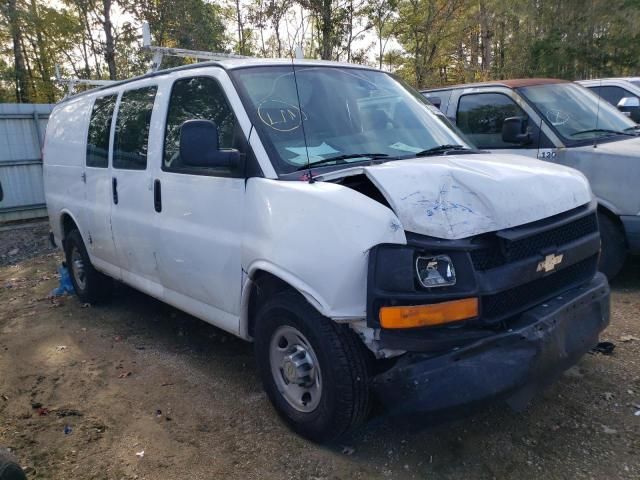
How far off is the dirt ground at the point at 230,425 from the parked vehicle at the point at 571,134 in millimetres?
738

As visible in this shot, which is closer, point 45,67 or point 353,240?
point 353,240

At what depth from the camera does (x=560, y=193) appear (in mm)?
2902

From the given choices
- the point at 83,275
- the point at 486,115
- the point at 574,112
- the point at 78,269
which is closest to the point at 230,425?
the point at 83,275

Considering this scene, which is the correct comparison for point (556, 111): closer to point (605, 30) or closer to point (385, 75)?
point (385, 75)

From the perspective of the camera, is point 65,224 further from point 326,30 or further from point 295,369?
point 326,30

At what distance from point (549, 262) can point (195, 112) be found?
241cm

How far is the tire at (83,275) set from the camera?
5.50m

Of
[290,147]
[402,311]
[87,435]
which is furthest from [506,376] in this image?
[87,435]

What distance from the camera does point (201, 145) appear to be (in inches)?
117

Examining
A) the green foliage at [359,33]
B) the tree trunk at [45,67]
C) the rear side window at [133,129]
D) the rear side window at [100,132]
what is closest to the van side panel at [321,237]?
the rear side window at [133,129]

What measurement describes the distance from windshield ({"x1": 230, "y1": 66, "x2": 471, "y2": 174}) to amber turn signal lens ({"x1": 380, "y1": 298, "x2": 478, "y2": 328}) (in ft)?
3.38

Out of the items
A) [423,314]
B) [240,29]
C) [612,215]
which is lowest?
[612,215]

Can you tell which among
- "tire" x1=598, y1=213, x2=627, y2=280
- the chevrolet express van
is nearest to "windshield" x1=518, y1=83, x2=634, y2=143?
"tire" x1=598, y1=213, x2=627, y2=280

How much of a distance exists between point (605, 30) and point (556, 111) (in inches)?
545
